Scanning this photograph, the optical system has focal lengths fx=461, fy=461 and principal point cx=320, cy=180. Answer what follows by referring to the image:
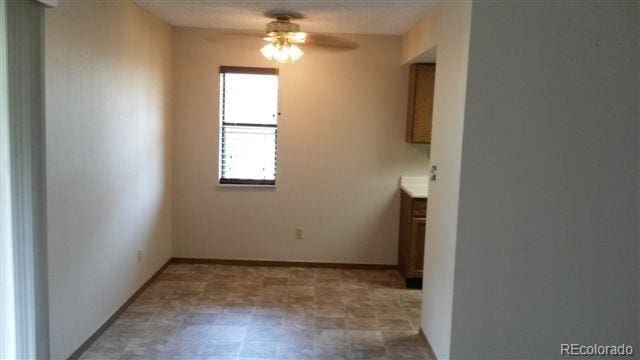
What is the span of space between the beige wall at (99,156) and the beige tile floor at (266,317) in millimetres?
293

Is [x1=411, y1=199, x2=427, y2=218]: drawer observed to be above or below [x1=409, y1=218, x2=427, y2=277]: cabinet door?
above

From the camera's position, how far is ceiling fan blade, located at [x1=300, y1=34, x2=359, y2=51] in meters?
Answer: 4.67

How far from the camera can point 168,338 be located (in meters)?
3.29

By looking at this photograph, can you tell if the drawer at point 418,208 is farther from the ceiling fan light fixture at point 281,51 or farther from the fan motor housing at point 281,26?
the fan motor housing at point 281,26

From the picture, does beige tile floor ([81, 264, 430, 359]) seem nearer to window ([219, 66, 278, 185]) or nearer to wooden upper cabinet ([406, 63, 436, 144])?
window ([219, 66, 278, 185])

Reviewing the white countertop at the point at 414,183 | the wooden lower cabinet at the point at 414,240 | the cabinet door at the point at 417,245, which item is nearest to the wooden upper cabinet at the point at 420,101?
the white countertop at the point at 414,183

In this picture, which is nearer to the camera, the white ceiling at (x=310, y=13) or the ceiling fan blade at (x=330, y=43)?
the white ceiling at (x=310, y=13)

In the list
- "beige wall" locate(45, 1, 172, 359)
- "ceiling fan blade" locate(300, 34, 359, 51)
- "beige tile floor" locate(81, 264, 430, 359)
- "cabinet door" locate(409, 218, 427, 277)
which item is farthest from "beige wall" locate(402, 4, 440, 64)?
"beige wall" locate(45, 1, 172, 359)

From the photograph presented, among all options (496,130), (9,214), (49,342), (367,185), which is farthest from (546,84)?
(49,342)

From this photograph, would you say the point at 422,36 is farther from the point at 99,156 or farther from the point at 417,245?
the point at 99,156

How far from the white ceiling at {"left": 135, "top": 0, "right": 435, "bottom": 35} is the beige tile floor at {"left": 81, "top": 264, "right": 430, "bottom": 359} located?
247 cm

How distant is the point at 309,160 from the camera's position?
4.86 m

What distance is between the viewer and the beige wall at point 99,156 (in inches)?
104

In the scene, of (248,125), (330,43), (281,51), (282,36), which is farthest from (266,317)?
(330,43)
